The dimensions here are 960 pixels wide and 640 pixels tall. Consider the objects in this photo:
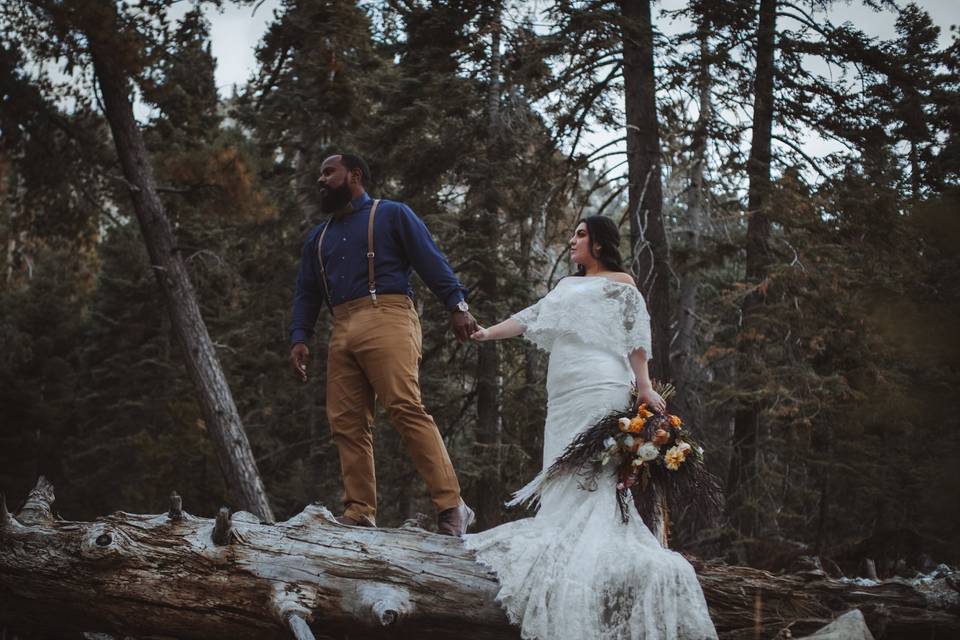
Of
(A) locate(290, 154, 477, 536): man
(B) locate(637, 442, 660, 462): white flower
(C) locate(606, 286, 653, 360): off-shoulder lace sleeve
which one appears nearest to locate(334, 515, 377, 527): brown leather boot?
(A) locate(290, 154, 477, 536): man

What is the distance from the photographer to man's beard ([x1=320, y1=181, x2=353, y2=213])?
5.45 m

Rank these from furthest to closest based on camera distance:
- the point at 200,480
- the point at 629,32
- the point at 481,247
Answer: the point at 200,480, the point at 481,247, the point at 629,32

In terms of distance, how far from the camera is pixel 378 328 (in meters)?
5.18

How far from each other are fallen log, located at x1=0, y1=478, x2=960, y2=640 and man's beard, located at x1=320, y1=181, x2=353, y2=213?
6.83 ft

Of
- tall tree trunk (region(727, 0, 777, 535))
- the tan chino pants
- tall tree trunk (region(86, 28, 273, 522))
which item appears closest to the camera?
the tan chino pants

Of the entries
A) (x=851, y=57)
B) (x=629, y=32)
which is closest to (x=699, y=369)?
(x=851, y=57)

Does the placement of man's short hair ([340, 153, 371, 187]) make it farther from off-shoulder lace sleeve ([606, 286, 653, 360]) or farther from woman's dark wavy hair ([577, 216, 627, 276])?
off-shoulder lace sleeve ([606, 286, 653, 360])

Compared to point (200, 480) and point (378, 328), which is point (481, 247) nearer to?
point (378, 328)

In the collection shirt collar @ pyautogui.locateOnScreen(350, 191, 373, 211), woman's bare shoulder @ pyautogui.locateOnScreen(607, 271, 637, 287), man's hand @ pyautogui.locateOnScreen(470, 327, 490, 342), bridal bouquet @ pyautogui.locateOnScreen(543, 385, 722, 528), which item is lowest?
bridal bouquet @ pyautogui.locateOnScreen(543, 385, 722, 528)

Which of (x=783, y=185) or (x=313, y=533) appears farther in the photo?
(x=783, y=185)

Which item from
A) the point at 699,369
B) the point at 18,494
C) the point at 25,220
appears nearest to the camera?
the point at 25,220

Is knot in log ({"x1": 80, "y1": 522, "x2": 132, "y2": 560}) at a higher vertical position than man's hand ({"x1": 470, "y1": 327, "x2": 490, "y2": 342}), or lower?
lower

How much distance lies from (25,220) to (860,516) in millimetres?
16673

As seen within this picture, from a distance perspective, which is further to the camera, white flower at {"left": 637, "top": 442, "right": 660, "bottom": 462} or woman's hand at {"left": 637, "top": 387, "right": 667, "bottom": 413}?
woman's hand at {"left": 637, "top": 387, "right": 667, "bottom": 413}
